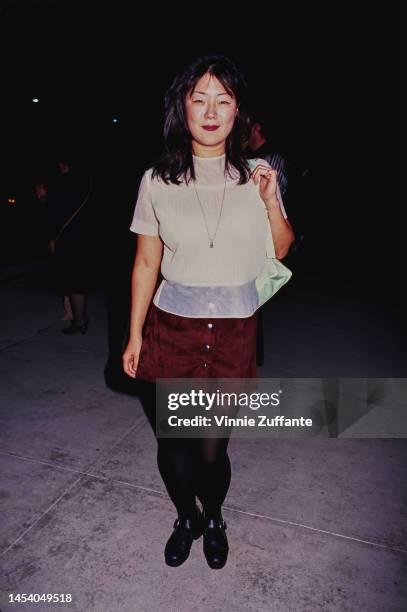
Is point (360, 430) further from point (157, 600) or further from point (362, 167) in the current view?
point (362, 167)

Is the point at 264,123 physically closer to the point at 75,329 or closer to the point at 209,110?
the point at 209,110

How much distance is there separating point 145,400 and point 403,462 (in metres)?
1.78

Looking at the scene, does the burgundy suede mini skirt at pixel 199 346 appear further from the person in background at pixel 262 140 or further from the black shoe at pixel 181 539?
the person in background at pixel 262 140

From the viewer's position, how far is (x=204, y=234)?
5.48ft

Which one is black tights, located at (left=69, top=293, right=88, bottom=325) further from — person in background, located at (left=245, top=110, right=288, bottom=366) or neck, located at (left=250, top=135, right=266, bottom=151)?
neck, located at (left=250, top=135, right=266, bottom=151)

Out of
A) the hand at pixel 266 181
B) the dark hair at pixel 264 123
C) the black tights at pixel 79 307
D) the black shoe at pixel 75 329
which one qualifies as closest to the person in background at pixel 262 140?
the dark hair at pixel 264 123

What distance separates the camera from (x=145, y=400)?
3.33m

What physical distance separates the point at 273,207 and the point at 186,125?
472 millimetres

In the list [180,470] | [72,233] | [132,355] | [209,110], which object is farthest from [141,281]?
[72,233]

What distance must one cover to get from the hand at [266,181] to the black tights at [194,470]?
40.3 inches

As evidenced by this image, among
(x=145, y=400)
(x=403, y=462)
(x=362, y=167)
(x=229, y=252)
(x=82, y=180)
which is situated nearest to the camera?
(x=229, y=252)

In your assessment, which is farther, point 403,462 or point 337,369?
point 337,369

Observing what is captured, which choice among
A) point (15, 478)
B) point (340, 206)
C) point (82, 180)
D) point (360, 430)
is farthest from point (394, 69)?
point (15, 478)

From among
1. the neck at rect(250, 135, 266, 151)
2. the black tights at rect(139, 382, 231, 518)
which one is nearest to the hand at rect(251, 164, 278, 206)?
the black tights at rect(139, 382, 231, 518)
